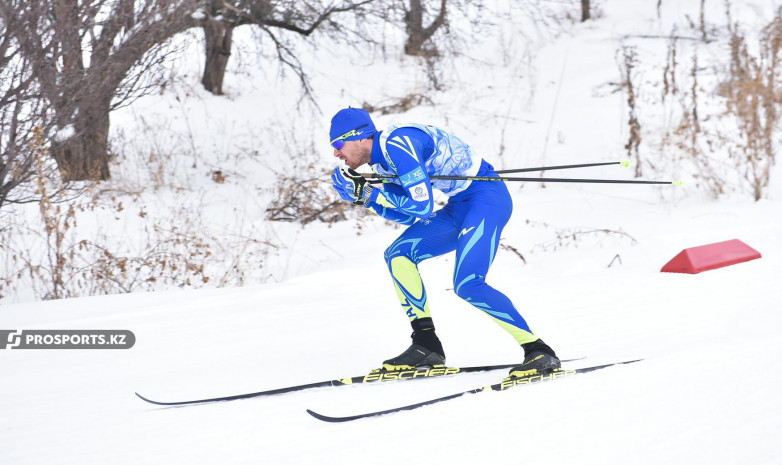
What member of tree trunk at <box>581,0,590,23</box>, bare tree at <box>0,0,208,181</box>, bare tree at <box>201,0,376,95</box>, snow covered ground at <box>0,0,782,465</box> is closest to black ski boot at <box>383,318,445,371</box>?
snow covered ground at <box>0,0,782,465</box>

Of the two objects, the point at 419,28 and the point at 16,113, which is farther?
the point at 419,28

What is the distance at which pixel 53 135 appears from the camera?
586cm

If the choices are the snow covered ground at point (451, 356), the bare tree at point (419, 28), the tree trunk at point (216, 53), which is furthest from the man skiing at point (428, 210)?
the bare tree at point (419, 28)

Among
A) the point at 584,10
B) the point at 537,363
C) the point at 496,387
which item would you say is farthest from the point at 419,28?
the point at 496,387

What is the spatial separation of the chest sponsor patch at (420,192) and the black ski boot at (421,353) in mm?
768

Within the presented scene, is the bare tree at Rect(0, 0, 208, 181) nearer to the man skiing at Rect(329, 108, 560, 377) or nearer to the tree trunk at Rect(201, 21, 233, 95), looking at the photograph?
the man skiing at Rect(329, 108, 560, 377)

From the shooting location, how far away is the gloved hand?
144 inches

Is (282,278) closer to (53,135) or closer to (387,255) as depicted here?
(53,135)

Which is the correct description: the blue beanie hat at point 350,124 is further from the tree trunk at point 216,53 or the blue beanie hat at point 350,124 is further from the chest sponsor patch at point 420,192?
the tree trunk at point 216,53

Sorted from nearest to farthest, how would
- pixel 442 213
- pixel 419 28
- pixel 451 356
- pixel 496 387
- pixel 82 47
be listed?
pixel 496 387
pixel 442 213
pixel 451 356
pixel 82 47
pixel 419 28

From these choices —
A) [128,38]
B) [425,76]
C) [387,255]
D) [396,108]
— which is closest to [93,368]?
[387,255]

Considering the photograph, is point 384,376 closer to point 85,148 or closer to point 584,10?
point 85,148

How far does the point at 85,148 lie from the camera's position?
27.5ft

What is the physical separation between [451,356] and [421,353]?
1.69 feet
